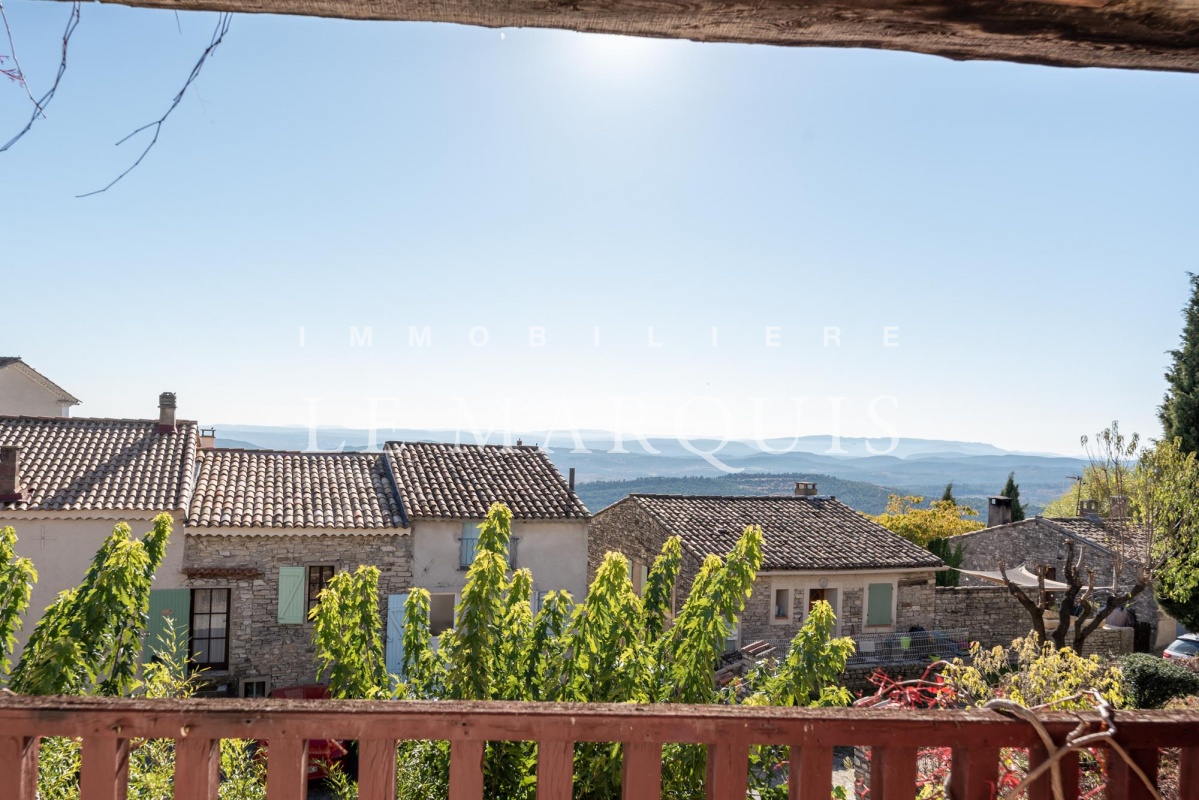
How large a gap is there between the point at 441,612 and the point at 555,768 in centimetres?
1744

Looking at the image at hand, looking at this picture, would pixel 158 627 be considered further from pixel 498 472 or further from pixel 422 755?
pixel 422 755

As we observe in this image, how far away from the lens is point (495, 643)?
492 centimetres

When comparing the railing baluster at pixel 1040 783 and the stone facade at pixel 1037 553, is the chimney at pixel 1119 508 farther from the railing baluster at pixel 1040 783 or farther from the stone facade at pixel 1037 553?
the railing baluster at pixel 1040 783

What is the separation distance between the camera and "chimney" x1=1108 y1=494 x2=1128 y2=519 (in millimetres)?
18688

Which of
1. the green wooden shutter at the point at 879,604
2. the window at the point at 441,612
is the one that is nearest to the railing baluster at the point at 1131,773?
the window at the point at 441,612

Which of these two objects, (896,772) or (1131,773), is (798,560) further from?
(896,772)

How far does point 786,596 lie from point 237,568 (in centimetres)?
1285

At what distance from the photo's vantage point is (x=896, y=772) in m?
1.58

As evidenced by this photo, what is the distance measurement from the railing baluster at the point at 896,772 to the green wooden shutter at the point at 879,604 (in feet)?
68.7

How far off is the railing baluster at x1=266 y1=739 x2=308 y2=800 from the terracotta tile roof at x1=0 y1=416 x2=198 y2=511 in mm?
15403

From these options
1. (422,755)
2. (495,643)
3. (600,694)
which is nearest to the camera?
(422,755)

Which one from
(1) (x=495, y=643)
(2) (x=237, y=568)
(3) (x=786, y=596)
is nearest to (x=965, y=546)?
(3) (x=786, y=596)

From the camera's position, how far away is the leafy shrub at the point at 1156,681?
15133 millimetres

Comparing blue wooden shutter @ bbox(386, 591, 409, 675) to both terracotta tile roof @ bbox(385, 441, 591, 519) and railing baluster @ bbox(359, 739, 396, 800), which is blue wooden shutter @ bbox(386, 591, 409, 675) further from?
railing baluster @ bbox(359, 739, 396, 800)
